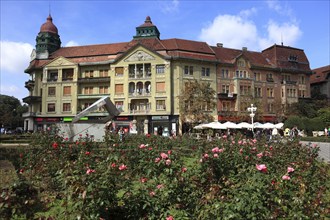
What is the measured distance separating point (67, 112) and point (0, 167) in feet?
135

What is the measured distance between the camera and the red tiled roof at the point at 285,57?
54562 mm

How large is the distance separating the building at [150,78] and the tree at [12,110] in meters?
20.0

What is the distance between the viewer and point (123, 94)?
47.8m

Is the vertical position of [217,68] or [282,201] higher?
[217,68]

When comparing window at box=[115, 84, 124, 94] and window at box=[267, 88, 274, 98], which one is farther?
window at box=[267, 88, 274, 98]

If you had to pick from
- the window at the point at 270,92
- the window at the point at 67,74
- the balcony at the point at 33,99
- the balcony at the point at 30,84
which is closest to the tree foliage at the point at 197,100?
the window at the point at 270,92

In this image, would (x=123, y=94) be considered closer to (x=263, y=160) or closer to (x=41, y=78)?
(x=41, y=78)

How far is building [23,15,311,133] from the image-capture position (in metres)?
46.8

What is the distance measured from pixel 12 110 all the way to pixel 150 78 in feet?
175

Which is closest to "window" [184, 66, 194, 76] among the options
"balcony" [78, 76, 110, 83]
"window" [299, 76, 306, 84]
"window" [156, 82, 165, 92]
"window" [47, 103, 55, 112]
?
"window" [156, 82, 165, 92]

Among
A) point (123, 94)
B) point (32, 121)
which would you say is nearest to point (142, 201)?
point (123, 94)

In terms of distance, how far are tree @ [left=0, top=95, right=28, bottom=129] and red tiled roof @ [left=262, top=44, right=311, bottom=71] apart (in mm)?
56937

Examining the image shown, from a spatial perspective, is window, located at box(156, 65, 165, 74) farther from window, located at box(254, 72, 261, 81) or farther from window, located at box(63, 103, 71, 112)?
window, located at box(254, 72, 261, 81)

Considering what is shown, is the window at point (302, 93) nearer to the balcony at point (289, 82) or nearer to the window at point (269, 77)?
the balcony at point (289, 82)
